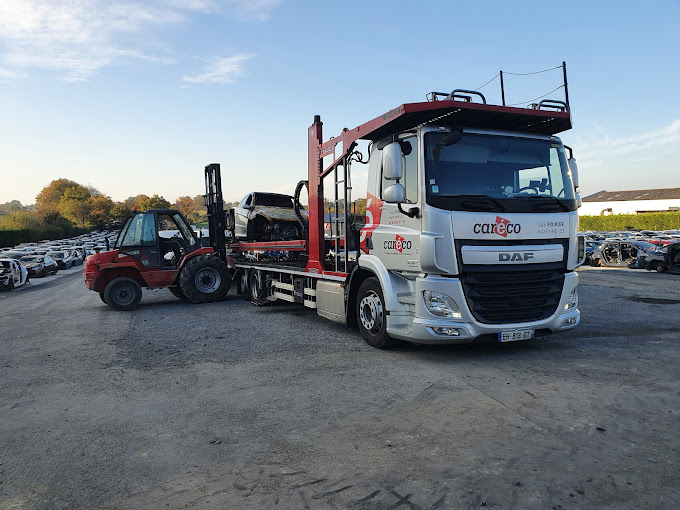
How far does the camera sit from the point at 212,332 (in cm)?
935

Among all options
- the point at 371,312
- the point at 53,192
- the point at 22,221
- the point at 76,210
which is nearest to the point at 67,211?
the point at 76,210

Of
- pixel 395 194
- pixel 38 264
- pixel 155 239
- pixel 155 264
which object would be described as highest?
pixel 395 194

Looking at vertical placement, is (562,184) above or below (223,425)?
above

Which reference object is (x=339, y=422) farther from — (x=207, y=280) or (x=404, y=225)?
(x=207, y=280)

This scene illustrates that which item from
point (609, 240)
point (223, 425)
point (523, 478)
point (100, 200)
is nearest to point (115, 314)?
point (223, 425)

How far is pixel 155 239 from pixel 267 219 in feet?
9.35

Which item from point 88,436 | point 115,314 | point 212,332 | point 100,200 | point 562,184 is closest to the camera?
point 88,436

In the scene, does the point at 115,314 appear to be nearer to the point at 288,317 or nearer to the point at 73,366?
the point at 288,317

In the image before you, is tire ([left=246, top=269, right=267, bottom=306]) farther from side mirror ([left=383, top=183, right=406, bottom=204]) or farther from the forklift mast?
side mirror ([left=383, top=183, right=406, bottom=204])

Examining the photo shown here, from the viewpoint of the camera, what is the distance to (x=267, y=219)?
1398 cm

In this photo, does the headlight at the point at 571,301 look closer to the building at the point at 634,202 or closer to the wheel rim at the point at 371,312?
the wheel rim at the point at 371,312

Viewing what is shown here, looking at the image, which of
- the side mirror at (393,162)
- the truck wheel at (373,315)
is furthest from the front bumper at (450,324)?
the side mirror at (393,162)

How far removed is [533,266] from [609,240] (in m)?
17.5

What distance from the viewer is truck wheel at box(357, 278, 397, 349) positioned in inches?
288
